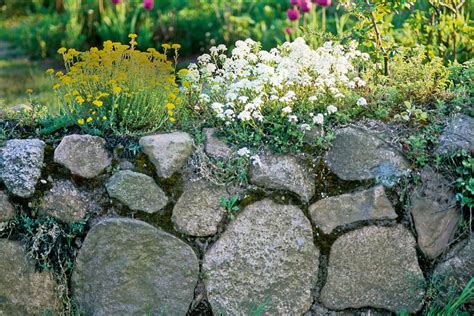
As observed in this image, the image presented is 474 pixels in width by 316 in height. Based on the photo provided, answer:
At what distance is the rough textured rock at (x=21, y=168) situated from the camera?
2.98m

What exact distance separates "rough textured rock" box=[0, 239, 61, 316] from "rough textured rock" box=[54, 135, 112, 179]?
380 mm

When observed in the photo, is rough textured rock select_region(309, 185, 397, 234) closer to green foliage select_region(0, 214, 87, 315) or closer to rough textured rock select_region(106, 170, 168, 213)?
rough textured rock select_region(106, 170, 168, 213)

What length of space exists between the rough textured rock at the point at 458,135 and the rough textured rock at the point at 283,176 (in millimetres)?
556

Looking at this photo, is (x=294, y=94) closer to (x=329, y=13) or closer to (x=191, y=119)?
(x=191, y=119)

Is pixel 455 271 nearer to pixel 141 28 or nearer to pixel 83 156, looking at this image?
pixel 83 156

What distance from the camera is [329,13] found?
7.24m

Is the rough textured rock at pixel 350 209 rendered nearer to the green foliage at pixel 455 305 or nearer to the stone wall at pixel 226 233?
the stone wall at pixel 226 233

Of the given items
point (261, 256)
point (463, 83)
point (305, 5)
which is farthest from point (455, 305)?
point (305, 5)

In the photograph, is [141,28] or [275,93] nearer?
[275,93]

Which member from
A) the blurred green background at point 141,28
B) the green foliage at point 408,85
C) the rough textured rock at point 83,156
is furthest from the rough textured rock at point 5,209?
the blurred green background at point 141,28

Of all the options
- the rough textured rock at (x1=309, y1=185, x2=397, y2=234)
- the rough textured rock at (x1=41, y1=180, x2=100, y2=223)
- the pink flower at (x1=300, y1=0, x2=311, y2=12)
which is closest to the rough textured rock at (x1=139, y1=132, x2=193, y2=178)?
the rough textured rock at (x1=41, y1=180, x2=100, y2=223)

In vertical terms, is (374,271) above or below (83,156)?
below

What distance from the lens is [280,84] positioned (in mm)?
3133

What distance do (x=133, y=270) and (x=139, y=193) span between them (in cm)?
30
